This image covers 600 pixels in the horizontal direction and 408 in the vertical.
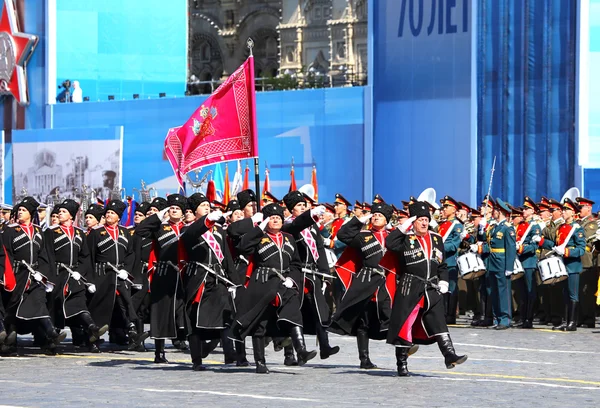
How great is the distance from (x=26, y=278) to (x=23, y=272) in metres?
0.07

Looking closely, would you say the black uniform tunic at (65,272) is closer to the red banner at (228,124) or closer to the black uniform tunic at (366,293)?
the red banner at (228,124)

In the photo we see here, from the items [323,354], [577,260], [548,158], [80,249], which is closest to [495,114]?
[548,158]

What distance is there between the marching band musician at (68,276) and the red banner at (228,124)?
3341 mm

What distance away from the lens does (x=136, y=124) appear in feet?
133

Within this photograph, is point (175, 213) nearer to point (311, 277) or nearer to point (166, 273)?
point (166, 273)

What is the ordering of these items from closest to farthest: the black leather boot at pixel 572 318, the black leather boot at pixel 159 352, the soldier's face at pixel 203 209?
the soldier's face at pixel 203 209 < the black leather boot at pixel 159 352 < the black leather boot at pixel 572 318

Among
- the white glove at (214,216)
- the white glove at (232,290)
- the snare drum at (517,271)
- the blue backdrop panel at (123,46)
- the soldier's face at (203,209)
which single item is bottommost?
the snare drum at (517,271)

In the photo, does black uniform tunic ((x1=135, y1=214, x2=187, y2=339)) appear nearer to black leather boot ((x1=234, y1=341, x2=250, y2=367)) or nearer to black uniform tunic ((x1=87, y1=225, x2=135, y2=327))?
black leather boot ((x1=234, y1=341, x2=250, y2=367))

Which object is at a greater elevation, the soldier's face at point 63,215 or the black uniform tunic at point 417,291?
the soldier's face at point 63,215

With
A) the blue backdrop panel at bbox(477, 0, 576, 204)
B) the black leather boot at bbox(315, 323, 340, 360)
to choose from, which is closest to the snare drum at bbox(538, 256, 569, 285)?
the black leather boot at bbox(315, 323, 340, 360)

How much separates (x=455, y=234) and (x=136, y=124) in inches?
795

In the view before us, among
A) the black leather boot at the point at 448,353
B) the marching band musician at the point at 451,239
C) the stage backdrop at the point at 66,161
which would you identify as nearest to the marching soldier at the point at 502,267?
the marching band musician at the point at 451,239

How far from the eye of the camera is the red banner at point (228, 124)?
2061cm

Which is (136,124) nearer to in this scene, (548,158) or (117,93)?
(117,93)
